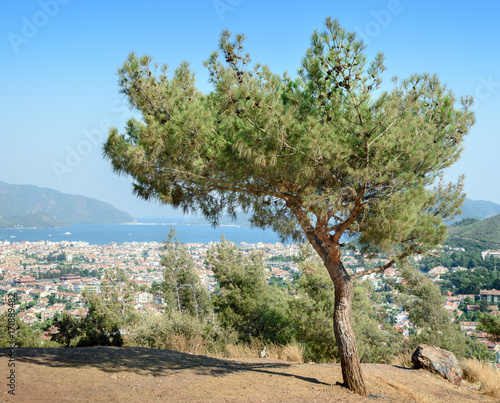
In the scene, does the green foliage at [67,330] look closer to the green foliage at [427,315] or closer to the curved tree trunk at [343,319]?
the curved tree trunk at [343,319]

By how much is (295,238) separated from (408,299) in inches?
465

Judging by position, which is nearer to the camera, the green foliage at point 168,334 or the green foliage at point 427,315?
the green foliage at point 168,334

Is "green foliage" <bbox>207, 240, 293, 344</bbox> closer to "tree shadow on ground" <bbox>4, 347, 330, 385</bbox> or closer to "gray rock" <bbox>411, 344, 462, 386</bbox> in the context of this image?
"tree shadow on ground" <bbox>4, 347, 330, 385</bbox>

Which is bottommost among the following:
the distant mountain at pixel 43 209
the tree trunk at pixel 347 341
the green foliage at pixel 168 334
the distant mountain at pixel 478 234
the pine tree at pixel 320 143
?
the green foliage at pixel 168 334

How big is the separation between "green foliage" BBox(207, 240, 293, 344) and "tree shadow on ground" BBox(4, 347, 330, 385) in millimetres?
5190

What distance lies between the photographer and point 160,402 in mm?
4238

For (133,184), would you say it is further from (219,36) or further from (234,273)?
(234,273)

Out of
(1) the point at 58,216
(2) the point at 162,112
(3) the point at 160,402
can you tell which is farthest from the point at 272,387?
(1) the point at 58,216

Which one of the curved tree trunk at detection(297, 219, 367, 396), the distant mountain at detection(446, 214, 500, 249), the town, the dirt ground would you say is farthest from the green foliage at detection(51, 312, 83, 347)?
the distant mountain at detection(446, 214, 500, 249)

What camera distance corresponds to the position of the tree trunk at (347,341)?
5137 mm

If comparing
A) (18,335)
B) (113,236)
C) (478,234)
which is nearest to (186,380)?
(18,335)

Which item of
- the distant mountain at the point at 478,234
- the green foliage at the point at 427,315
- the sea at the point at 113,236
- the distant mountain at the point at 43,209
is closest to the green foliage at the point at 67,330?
the green foliage at the point at 427,315

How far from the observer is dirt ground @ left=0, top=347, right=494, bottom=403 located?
4.46 m

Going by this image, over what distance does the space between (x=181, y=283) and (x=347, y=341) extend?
13911 millimetres
